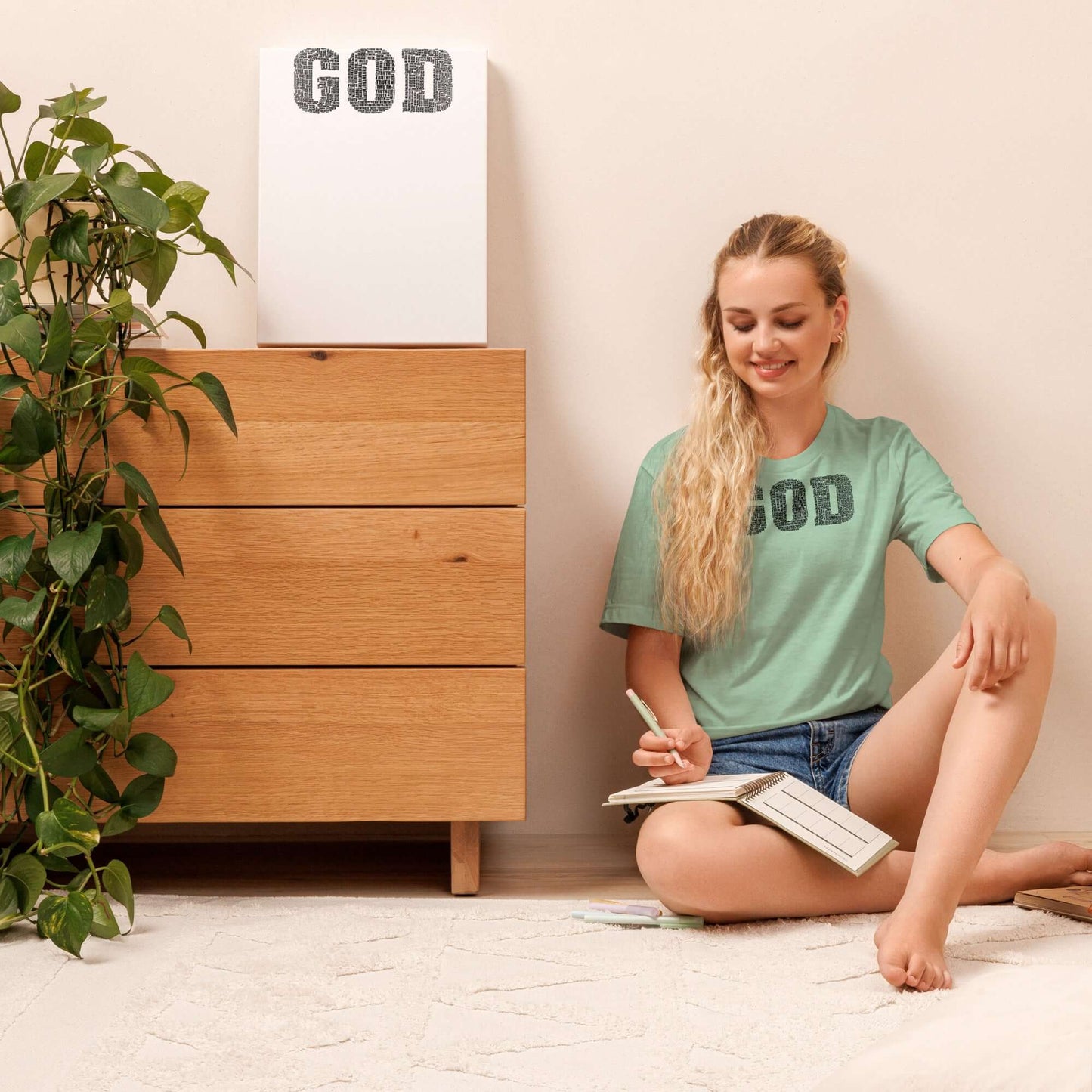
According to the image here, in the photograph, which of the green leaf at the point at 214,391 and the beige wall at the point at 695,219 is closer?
the green leaf at the point at 214,391

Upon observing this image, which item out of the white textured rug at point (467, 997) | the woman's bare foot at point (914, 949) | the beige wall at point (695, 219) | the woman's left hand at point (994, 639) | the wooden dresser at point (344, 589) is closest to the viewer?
the white textured rug at point (467, 997)

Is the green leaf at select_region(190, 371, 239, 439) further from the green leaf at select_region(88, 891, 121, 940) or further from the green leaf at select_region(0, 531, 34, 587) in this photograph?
the green leaf at select_region(88, 891, 121, 940)

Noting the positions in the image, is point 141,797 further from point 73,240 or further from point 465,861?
point 73,240

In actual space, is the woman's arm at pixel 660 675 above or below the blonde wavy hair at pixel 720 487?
below

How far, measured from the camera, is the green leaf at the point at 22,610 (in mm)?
1144

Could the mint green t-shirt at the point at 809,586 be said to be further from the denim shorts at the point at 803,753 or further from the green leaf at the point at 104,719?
the green leaf at the point at 104,719

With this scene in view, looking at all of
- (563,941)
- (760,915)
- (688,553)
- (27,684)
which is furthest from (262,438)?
(760,915)

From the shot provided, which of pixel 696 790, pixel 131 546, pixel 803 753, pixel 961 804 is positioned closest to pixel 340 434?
pixel 131 546

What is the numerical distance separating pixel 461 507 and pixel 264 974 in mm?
559

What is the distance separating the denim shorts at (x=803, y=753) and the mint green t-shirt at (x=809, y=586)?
0.02m

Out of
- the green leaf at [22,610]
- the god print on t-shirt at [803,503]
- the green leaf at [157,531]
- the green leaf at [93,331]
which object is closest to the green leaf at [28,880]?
Answer: the green leaf at [22,610]

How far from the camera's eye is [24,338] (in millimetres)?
1086

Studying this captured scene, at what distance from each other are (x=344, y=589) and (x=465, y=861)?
365 millimetres

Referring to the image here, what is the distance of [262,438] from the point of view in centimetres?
131
